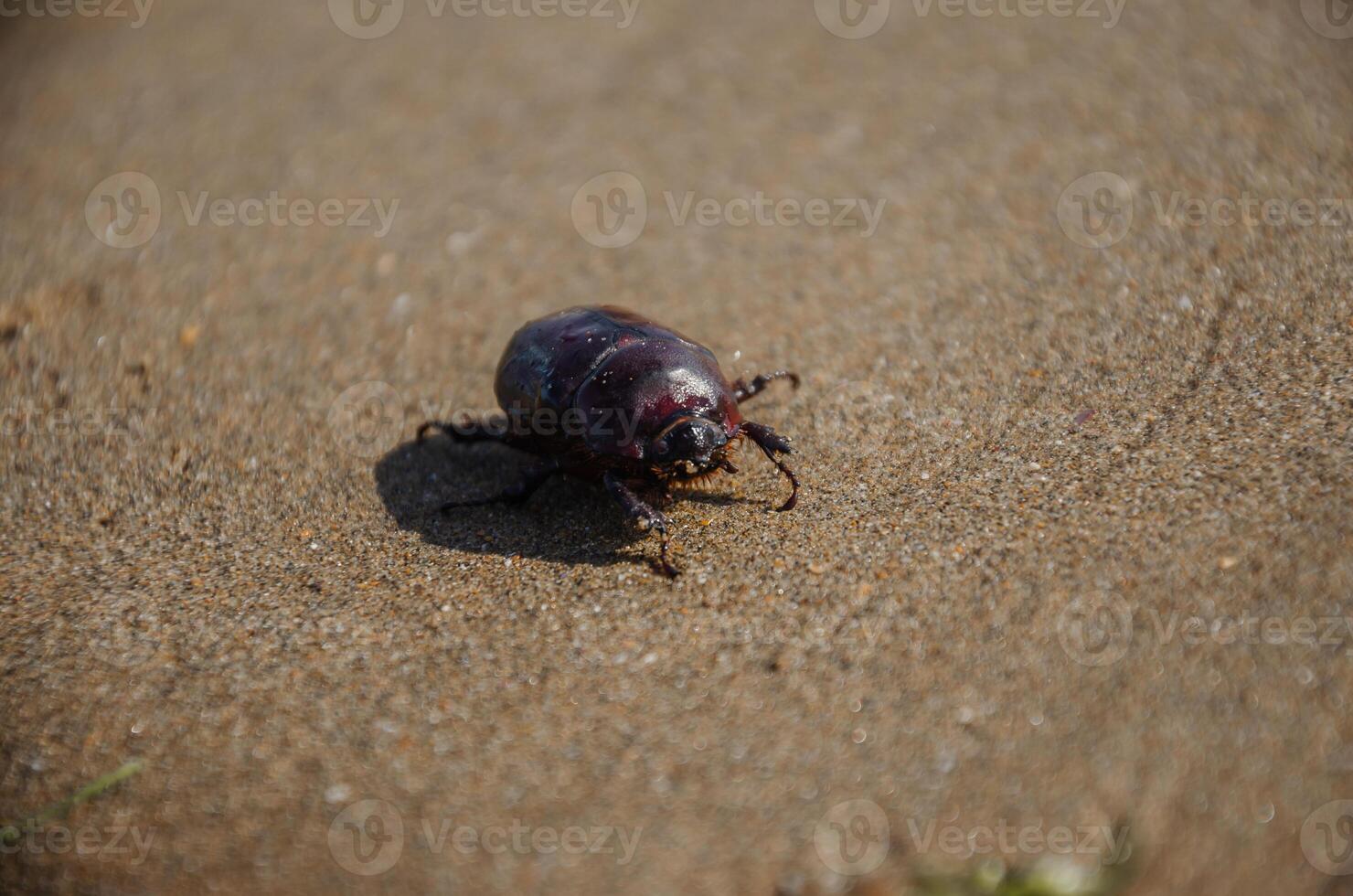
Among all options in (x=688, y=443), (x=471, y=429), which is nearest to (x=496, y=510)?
(x=471, y=429)

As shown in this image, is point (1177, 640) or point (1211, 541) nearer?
point (1177, 640)

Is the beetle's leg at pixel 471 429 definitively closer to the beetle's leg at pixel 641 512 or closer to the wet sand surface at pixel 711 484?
the wet sand surface at pixel 711 484

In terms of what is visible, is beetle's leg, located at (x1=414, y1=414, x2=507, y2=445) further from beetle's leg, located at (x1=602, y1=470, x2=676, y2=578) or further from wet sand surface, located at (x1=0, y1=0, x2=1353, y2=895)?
beetle's leg, located at (x1=602, y1=470, x2=676, y2=578)

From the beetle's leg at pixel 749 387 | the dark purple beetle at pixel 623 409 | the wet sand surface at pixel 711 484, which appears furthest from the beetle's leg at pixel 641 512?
the beetle's leg at pixel 749 387

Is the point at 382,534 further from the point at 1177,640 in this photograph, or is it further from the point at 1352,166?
the point at 1352,166

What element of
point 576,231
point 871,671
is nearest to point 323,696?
point 871,671

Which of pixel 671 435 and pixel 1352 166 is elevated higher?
pixel 1352 166
